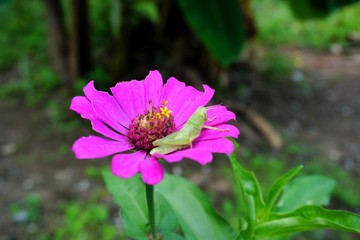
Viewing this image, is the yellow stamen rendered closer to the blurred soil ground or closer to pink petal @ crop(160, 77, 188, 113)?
pink petal @ crop(160, 77, 188, 113)

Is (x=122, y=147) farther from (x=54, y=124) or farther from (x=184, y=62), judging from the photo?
(x=184, y=62)

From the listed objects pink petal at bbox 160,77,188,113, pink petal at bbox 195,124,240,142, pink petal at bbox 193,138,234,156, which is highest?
Result: pink petal at bbox 160,77,188,113

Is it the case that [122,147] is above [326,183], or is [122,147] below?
above

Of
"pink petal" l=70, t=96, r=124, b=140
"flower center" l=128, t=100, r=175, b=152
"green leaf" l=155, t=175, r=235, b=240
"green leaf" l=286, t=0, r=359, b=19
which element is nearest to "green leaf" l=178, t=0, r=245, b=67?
"green leaf" l=286, t=0, r=359, b=19

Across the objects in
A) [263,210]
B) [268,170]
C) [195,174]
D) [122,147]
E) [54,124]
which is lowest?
[268,170]

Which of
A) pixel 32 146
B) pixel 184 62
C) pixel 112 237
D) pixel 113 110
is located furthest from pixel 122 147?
pixel 184 62

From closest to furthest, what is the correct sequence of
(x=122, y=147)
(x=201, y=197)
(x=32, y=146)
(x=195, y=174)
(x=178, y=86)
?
(x=122, y=147) < (x=178, y=86) < (x=201, y=197) < (x=195, y=174) < (x=32, y=146)

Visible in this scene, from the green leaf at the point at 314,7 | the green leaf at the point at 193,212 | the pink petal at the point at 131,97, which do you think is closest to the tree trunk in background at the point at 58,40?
the green leaf at the point at 314,7

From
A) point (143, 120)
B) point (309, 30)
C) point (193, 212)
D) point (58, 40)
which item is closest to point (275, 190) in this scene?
point (193, 212)
